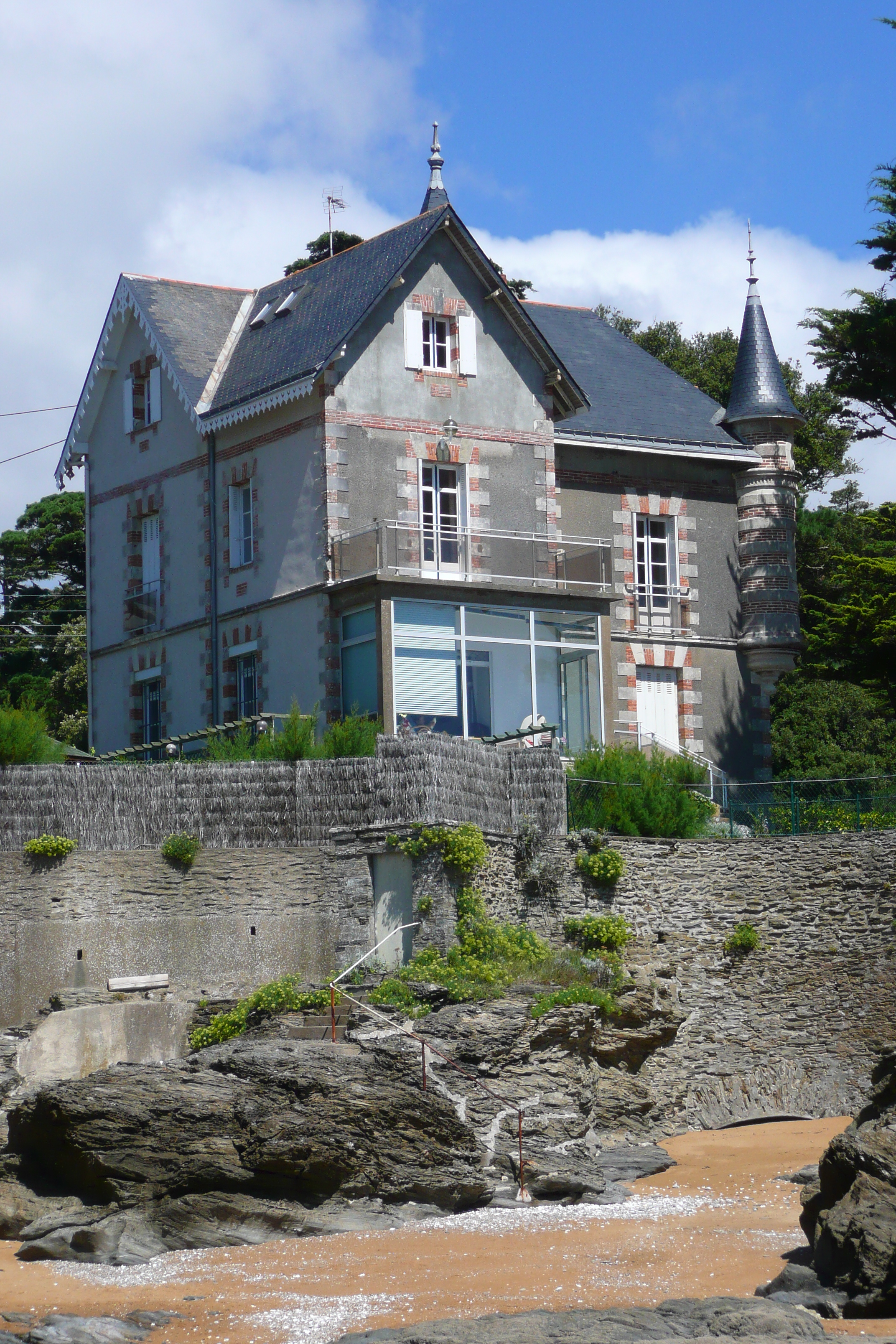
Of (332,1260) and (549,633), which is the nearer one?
(332,1260)

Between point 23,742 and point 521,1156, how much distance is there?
839cm

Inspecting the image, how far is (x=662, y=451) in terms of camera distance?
103 ft

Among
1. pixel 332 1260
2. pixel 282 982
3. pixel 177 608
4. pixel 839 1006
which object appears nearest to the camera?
pixel 332 1260

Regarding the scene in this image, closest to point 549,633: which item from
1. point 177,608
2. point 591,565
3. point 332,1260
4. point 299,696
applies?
point 591,565

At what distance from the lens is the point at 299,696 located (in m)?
27.7

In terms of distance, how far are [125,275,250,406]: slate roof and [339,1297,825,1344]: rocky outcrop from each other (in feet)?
61.7

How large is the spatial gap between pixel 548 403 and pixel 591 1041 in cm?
1172

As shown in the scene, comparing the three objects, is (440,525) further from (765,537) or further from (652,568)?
(765,537)

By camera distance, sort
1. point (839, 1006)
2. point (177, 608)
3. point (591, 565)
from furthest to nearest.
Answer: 1. point (177, 608)
2. point (591, 565)
3. point (839, 1006)

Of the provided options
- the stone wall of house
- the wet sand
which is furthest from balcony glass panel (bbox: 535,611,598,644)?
the wet sand

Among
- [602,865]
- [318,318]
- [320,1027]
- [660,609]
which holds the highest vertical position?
[318,318]

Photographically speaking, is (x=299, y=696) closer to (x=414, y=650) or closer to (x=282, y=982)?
(x=414, y=650)

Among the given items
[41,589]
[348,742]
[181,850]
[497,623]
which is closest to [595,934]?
[348,742]

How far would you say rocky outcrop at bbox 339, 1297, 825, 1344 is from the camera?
46.6ft
